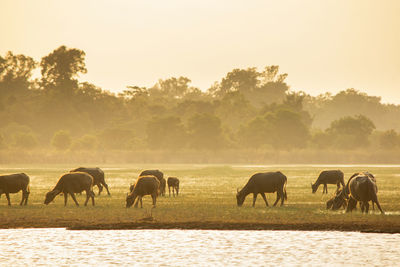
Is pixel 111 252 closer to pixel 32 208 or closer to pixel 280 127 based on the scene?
pixel 32 208

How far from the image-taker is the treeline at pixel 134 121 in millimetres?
151375

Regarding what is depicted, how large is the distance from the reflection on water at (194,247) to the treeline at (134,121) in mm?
119214

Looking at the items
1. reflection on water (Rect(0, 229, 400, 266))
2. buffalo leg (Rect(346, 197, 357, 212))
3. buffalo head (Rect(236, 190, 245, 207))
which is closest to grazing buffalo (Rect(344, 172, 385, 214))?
buffalo leg (Rect(346, 197, 357, 212))

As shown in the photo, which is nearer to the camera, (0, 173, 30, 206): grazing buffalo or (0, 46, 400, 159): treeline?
(0, 173, 30, 206): grazing buffalo

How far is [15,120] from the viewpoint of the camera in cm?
17325

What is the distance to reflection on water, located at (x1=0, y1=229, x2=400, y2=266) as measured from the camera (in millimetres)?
22672

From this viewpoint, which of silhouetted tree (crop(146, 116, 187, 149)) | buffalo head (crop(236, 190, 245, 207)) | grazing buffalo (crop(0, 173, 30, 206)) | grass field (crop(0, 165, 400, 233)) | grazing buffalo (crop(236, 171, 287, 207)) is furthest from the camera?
silhouetted tree (crop(146, 116, 187, 149))

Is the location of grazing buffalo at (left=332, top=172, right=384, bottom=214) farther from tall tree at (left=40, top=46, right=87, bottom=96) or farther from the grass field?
tall tree at (left=40, top=46, right=87, bottom=96)

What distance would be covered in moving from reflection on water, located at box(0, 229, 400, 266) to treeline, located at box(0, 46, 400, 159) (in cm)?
11921

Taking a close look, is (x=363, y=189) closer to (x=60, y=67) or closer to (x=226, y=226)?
(x=226, y=226)

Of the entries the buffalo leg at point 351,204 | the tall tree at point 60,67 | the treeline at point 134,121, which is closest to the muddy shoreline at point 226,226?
the buffalo leg at point 351,204

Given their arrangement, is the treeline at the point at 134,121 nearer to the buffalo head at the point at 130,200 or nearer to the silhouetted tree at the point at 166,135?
the silhouetted tree at the point at 166,135

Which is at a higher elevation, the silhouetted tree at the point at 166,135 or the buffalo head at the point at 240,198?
the silhouetted tree at the point at 166,135

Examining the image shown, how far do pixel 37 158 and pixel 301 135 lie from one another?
5801 centimetres
